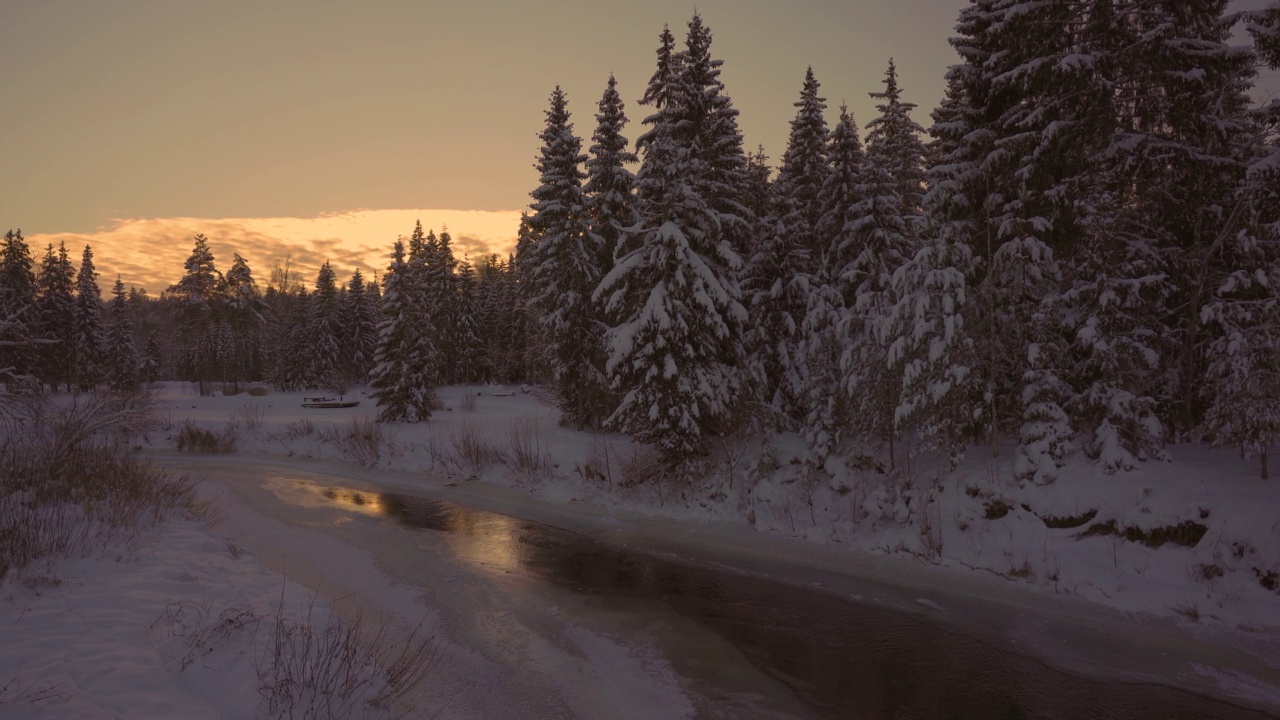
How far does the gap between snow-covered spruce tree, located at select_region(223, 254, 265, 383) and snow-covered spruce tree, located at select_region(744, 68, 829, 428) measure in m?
63.2

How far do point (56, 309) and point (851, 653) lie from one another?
72512 millimetres

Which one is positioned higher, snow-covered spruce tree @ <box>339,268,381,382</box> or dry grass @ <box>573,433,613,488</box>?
snow-covered spruce tree @ <box>339,268,381,382</box>

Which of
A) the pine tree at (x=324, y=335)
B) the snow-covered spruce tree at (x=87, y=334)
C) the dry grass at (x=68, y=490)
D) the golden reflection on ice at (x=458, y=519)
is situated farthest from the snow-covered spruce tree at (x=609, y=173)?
the snow-covered spruce tree at (x=87, y=334)

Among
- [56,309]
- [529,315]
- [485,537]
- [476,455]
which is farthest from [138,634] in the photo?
[56,309]

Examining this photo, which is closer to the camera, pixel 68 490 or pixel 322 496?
pixel 68 490

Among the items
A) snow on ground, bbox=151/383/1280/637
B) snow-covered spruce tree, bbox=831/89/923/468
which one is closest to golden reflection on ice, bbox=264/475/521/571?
snow on ground, bbox=151/383/1280/637

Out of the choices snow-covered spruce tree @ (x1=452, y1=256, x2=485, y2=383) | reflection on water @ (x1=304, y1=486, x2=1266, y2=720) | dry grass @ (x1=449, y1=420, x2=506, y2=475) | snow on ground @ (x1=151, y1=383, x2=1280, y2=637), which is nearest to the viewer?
reflection on water @ (x1=304, y1=486, x2=1266, y2=720)

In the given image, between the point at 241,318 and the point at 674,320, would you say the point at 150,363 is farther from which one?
the point at 674,320

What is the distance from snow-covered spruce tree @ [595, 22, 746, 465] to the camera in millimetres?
16922

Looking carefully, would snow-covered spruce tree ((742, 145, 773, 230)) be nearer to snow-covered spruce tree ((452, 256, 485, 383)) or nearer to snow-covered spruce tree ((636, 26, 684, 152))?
snow-covered spruce tree ((636, 26, 684, 152))

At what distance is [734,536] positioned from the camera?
15.5 m

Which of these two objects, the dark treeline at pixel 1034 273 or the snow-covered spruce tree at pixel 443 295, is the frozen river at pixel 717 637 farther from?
the snow-covered spruce tree at pixel 443 295

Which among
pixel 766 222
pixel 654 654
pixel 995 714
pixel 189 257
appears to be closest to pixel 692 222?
pixel 766 222

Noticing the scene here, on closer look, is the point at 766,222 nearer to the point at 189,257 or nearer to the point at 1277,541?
the point at 1277,541
